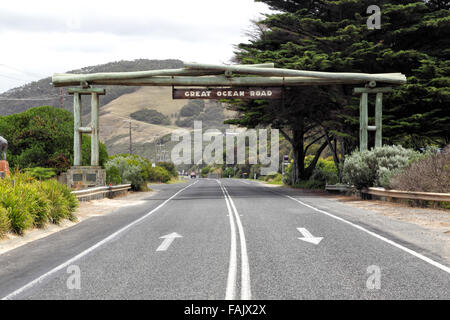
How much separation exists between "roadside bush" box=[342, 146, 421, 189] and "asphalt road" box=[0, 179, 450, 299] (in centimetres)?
1016

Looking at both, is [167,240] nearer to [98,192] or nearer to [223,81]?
[98,192]

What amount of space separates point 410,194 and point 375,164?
5253mm

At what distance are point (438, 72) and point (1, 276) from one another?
84.0 ft

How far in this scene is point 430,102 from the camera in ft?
88.1

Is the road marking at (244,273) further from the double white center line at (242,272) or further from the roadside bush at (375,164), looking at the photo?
the roadside bush at (375,164)

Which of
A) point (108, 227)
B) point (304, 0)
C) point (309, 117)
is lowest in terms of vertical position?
point (108, 227)

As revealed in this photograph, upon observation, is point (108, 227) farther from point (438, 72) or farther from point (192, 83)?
point (438, 72)

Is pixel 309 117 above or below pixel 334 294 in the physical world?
above

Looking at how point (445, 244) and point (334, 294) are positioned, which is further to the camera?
point (445, 244)

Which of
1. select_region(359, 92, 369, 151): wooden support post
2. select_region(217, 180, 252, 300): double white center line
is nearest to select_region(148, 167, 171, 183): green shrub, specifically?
select_region(359, 92, 369, 151): wooden support post

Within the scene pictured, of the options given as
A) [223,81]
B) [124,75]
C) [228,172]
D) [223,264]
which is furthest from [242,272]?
[228,172]

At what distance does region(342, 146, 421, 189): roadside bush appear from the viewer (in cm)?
2280

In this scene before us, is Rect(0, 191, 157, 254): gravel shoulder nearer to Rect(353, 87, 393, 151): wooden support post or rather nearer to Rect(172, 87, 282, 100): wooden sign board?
Rect(172, 87, 282, 100): wooden sign board
